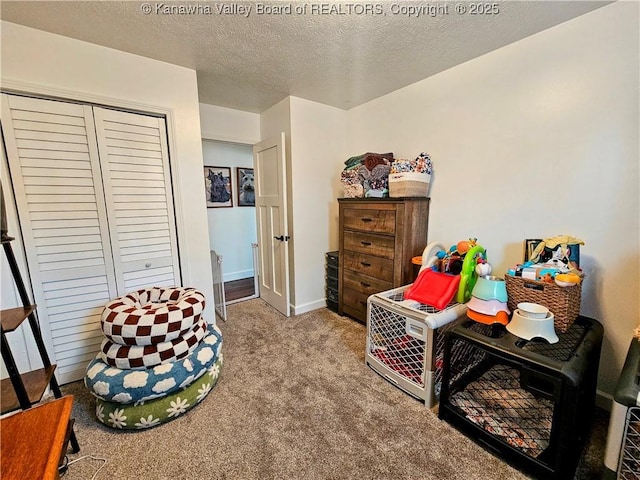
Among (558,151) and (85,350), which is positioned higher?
(558,151)

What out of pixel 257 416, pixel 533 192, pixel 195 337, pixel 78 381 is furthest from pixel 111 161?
pixel 533 192

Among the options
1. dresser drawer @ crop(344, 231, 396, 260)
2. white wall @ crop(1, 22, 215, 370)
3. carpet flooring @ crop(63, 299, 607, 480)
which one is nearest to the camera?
carpet flooring @ crop(63, 299, 607, 480)

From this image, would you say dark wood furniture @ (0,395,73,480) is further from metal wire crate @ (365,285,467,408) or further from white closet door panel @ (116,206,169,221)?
metal wire crate @ (365,285,467,408)

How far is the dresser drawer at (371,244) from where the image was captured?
7.65ft

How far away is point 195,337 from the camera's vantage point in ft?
5.48

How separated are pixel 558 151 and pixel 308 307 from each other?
249 centimetres

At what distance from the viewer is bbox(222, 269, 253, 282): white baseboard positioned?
14.4 ft

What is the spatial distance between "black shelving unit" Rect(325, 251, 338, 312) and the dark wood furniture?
7.73 ft

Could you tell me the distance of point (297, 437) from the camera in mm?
1471

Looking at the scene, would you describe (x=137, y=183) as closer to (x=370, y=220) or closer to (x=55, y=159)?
(x=55, y=159)

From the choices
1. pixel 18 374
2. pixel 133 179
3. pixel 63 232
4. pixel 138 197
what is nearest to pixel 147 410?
pixel 18 374

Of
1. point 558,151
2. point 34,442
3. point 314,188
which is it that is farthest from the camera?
point 314,188

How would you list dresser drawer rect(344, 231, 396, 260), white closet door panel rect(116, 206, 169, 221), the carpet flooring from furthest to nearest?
1. dresser drawer rect(344, 231, 396, 260)
2. white closet door panel rect(116, 206, 169, 221)
3. the carpet flooring


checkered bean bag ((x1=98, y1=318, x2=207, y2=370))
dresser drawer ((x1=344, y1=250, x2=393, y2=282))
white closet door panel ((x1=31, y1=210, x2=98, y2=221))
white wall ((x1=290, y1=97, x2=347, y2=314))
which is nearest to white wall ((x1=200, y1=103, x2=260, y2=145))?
white wall ((x1=290, y1=97, x2=347, y2=314))
